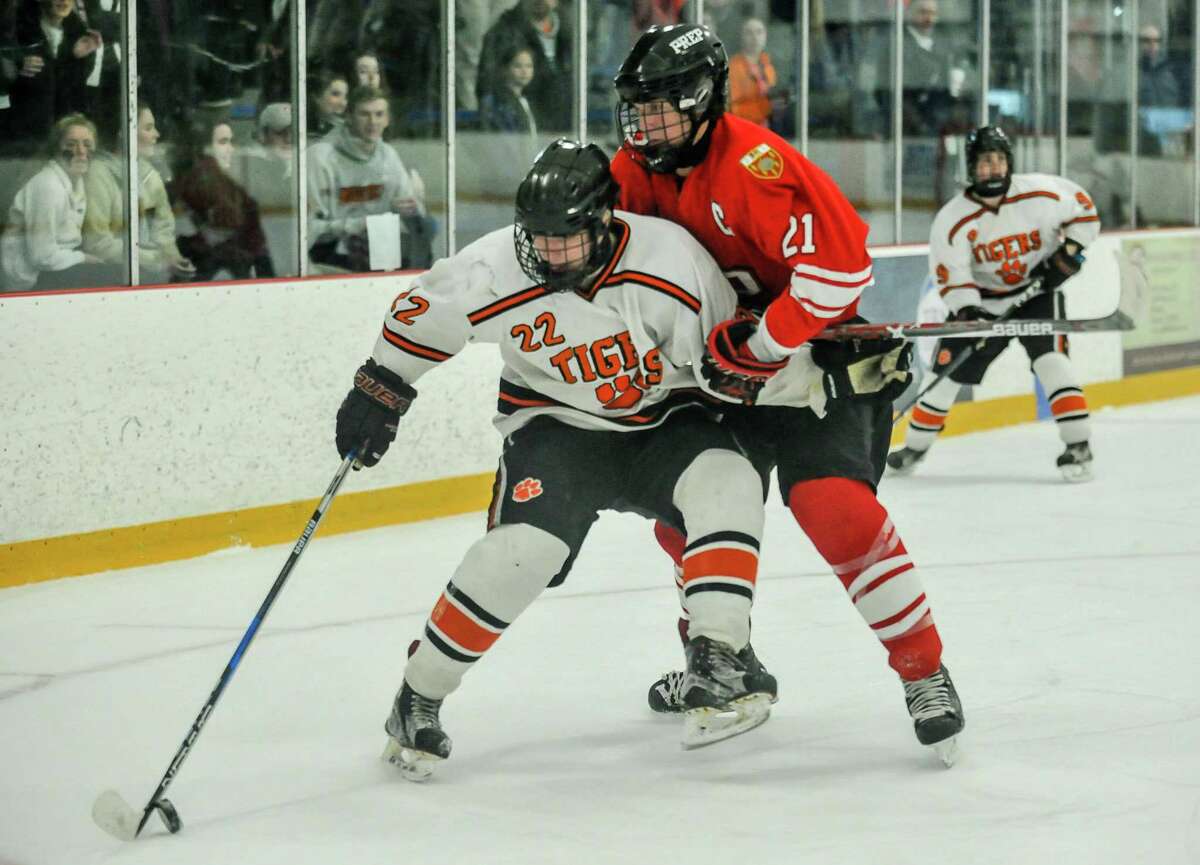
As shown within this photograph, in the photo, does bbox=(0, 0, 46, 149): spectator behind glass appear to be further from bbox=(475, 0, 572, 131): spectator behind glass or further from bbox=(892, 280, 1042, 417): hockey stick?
bbox=(892, 280, 1042, 417): hockey stick

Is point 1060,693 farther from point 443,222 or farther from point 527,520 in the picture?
point 443,222

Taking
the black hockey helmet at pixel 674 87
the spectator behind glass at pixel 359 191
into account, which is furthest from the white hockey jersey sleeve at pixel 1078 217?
the black hockey helmet at pixel 674 87

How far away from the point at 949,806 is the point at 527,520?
0.75m

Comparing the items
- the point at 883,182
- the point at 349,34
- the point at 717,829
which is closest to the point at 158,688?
the point at 717,829

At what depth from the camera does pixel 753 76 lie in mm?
6934

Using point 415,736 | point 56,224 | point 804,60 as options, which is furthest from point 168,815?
point 804,60

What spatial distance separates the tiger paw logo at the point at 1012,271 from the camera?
581cm

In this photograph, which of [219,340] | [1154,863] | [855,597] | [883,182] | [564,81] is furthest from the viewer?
[883,182]

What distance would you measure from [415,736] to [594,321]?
27.2 inches

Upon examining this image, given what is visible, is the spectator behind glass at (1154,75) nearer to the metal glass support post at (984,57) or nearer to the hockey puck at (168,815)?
the metal glass support post at (984,57)

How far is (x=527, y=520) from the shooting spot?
266cm

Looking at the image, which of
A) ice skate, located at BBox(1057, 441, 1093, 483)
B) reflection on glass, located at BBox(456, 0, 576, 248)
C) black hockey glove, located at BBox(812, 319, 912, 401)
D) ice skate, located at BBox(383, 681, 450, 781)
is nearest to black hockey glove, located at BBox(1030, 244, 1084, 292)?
ice skate, located at BBox(1057, 441, 1093, 483)

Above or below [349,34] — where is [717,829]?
below

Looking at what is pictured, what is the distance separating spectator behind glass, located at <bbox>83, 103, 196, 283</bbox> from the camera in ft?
15.4
